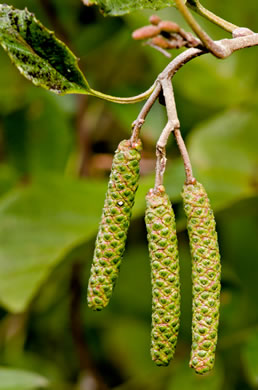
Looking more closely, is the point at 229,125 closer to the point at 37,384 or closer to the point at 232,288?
the point at 232,288

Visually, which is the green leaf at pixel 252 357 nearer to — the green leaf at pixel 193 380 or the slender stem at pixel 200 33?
the green leaf at pixel 193 380

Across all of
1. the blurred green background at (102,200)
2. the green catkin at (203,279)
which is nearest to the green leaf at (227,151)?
the blurred green background at (102,200)

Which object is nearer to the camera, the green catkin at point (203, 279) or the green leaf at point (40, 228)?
the green catkin at point (203, 279)

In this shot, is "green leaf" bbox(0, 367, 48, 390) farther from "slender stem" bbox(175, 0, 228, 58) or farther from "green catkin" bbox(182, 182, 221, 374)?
"slender stem" bbox(175, 0, 228, 58)

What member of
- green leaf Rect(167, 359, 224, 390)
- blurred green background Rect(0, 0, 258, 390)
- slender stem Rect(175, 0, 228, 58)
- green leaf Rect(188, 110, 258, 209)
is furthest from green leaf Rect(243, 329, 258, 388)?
slender stem Rect(175, 0, 228, 58)

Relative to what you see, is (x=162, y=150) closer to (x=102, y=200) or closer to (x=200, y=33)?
(x=200, y=33)

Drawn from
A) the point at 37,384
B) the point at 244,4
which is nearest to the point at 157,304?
the point at 37,384
